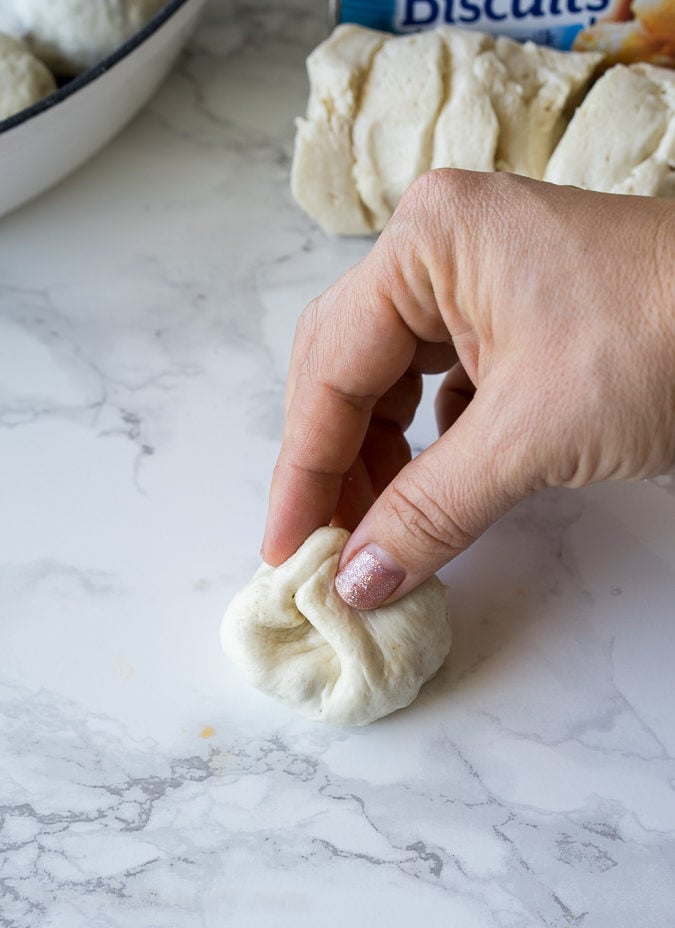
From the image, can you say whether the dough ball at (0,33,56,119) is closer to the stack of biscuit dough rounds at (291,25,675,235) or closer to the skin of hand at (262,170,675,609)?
the stack of biscuit dough rounds at (291,25,675,235)

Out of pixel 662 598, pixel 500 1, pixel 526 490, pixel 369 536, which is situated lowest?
pixel 662 598

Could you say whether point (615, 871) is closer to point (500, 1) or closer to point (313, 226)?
point (313, 226)

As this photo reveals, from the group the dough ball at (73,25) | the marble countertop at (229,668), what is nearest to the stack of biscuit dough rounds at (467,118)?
the marble countertop at (229,668)

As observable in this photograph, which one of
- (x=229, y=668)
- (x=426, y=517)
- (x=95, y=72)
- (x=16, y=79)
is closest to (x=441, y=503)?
(x=426, y=517)

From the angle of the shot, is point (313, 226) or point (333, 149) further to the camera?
point (313, 226)

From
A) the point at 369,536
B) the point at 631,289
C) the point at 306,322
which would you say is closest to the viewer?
the point at 631,289

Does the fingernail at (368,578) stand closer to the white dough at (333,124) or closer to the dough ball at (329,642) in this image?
the dough ball at (329,642)

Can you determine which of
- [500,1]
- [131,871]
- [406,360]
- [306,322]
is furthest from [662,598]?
[500,1]
